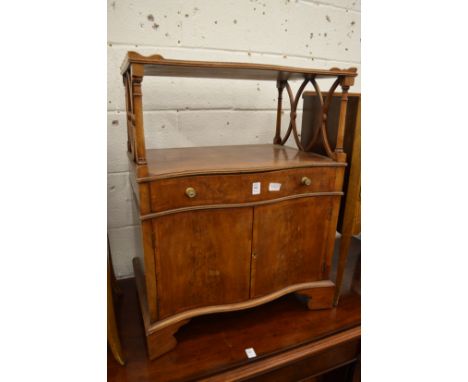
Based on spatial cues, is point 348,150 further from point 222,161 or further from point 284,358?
point 284,358

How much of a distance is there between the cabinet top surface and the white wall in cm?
23

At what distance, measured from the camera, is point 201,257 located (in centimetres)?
112

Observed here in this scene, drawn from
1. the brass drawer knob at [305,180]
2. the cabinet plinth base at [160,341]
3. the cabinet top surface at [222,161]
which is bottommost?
the cabinet plinth base at [160,341]

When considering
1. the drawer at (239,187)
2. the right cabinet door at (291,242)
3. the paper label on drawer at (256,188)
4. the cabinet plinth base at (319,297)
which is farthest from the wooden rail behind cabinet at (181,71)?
the cabinet plinth base at (319,297)

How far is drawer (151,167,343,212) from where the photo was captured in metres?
1.00

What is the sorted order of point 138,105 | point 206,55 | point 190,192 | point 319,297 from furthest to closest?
point 206,55
point 319,297
point 190,192
point 138,105

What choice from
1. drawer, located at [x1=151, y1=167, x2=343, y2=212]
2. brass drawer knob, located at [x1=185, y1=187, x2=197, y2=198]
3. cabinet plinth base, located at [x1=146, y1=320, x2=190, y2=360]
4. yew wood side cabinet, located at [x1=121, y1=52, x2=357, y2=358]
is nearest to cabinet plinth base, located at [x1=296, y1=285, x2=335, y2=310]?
yew wood side cabinet, located at [x1=121, y1=52, x2=357, y2=358]

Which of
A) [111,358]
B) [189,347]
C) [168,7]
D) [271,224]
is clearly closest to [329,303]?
[271,224]

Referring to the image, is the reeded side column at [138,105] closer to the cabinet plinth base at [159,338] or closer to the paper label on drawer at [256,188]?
the paper label on drawer at [256,188]

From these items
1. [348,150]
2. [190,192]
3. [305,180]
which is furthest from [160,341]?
[348,150]

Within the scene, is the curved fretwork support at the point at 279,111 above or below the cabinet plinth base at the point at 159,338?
above

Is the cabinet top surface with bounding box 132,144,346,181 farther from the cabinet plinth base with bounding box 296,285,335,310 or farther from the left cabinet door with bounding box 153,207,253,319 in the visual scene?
the cabinet plinth base with bounding box 296,285,335,310

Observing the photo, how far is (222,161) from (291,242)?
0.44 metres

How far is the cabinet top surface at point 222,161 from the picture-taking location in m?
1.02
